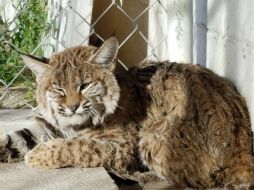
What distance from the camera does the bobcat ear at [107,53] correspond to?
346 centimetres

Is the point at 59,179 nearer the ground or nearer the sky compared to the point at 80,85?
nearer the ground

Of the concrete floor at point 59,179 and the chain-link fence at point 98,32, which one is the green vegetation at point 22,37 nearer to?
the chain-link fence at point 98,32

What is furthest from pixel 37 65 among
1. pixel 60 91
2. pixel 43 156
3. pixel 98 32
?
pixel 98 32

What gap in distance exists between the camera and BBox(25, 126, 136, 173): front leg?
3.44 metres

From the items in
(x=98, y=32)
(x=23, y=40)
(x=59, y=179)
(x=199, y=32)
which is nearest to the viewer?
(x=59, y=179)

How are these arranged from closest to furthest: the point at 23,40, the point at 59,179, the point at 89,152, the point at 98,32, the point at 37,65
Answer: the point at 59,179
the point at 89,152
the point at 37,65
the point at 98,32
the point at 23,40

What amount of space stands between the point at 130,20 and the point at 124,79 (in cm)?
84

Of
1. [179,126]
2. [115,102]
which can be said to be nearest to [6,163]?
[115,102]

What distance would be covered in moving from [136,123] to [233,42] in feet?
2.14

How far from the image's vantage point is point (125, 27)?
14.8 feet

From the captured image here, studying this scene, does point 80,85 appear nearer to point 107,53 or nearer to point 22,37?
point 107,53

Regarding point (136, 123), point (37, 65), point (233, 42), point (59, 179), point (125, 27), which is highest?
point (125, 27)

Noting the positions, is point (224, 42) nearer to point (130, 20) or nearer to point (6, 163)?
point (130, 20)

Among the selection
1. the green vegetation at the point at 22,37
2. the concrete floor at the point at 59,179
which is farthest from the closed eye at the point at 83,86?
the green vegetation at the point at 22,37
